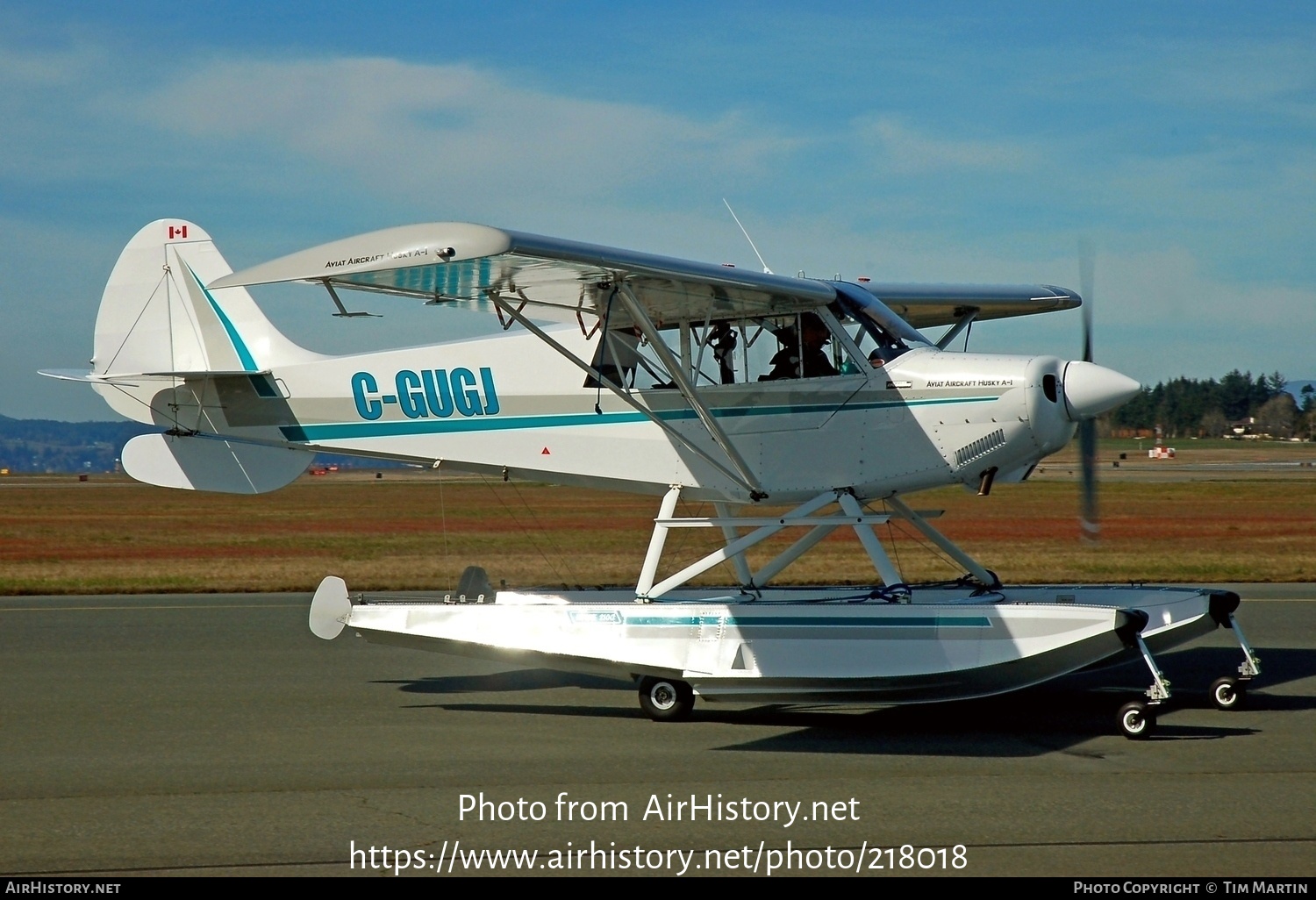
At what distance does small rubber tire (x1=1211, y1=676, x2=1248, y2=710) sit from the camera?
942 centimetres

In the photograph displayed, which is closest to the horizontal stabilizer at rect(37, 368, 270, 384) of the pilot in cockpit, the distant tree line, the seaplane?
the seaplane

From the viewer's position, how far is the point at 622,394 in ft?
32.8

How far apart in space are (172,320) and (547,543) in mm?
16242

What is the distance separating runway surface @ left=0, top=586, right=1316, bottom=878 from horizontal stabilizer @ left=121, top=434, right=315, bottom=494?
176 cm

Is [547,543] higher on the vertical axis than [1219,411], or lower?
lower

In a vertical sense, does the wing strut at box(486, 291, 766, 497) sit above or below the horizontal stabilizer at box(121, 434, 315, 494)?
below

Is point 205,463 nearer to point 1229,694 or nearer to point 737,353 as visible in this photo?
point 737,353

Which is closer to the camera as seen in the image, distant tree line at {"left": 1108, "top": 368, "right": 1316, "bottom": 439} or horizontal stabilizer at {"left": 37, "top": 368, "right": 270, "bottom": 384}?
horizontal stabilizer at {"left": 37, "top": 368, "right": 270, "bottom": 384}

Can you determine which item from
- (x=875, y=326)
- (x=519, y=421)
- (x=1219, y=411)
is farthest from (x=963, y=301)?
(x=1219, y=411)

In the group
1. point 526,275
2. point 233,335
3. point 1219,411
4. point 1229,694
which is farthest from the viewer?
point 1219,411

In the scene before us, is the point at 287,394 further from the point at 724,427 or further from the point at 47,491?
the point at 47,491

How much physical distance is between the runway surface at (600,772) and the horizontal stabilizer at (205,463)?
176 centimetres

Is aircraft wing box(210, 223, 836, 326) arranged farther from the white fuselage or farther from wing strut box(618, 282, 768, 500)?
the white fuselage

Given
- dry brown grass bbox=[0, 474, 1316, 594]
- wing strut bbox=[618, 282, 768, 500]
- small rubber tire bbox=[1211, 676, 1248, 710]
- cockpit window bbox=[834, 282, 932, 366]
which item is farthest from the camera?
dry brown grass bbox=[0, 474, 1316, 594]
